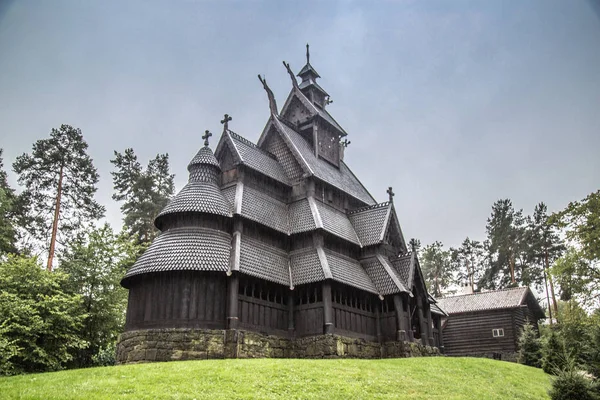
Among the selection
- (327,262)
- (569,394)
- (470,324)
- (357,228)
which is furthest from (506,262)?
(569,394)

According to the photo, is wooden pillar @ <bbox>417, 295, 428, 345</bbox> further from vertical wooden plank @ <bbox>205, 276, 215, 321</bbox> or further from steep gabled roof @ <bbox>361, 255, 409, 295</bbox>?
vertical wooden plank @ <bbox>205, 276, 215, 321</bbox>

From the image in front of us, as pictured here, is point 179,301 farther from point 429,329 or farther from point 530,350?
point 530,350

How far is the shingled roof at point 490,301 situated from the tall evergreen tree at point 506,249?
38.4ft

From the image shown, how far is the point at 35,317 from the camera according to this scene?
21906mm

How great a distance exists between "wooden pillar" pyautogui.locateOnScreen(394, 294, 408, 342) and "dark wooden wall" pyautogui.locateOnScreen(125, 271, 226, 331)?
378 inches

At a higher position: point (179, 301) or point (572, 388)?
point (179, 301)

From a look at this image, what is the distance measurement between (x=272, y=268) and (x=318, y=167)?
869cm

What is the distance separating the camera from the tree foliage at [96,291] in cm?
2761

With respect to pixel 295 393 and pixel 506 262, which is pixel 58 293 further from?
pixel 506 262

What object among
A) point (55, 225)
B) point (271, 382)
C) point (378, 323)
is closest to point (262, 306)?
point (378, 323)

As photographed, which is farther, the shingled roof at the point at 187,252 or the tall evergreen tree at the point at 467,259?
the tall evergreen tree at the point at 467,259

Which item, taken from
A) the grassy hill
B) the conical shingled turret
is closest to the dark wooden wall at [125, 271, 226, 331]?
the conical shingled turret

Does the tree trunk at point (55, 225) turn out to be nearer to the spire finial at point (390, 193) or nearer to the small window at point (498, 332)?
the spire finial at point (390, 193)

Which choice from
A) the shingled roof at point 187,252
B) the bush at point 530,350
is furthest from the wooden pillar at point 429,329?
the shingled roof at point 187,252
